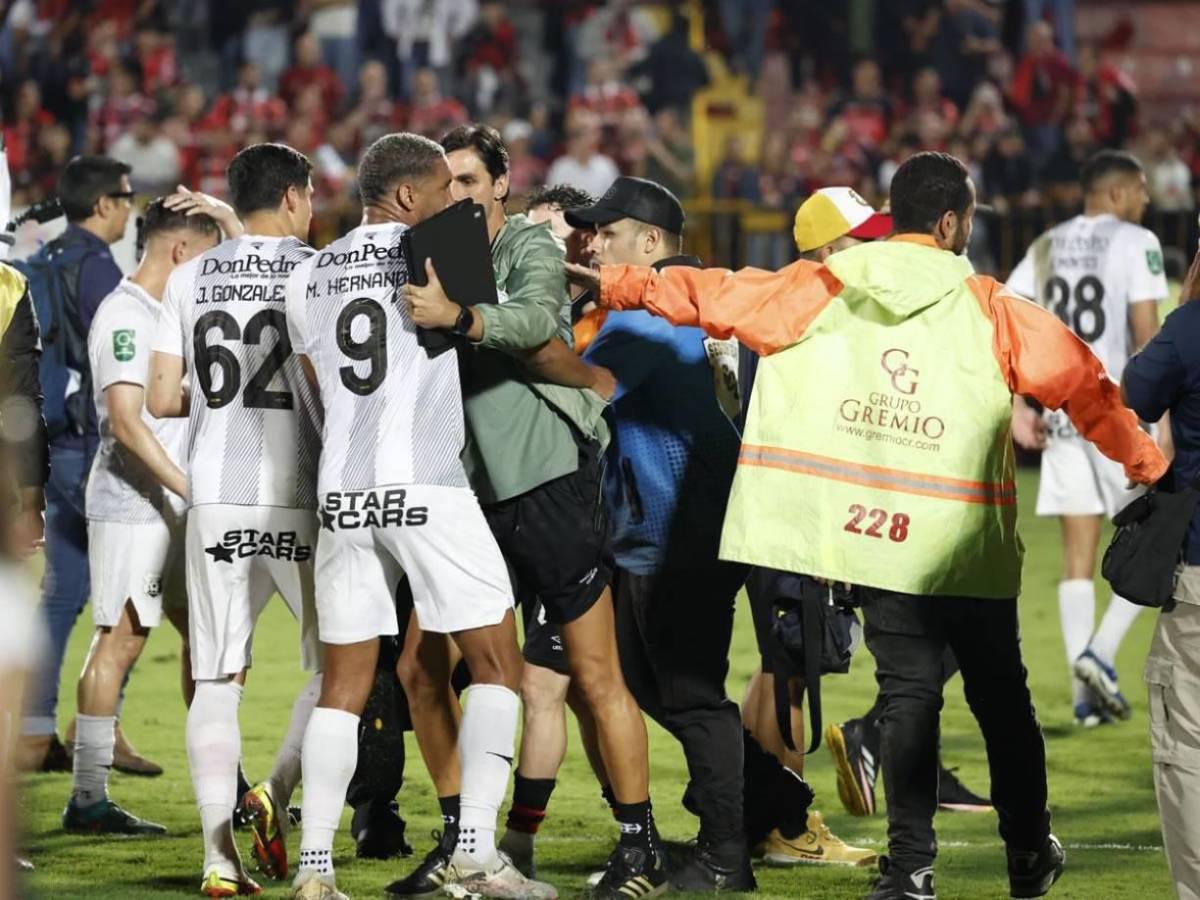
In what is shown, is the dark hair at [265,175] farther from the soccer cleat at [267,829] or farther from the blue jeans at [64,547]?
Result: the blue jeans at [64,547]

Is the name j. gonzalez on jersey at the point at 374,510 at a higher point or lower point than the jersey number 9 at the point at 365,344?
lower

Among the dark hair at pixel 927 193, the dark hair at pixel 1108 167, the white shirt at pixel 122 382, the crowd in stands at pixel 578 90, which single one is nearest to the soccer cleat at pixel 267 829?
the white shirt at pixel 122 382

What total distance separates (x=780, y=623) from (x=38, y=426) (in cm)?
231

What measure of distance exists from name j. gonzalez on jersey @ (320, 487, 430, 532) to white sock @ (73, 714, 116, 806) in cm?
176

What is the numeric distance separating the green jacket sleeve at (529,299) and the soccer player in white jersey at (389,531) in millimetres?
211

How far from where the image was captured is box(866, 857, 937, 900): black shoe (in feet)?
16.9

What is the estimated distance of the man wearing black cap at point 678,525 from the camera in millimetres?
5570

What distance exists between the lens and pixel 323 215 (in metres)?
18.0

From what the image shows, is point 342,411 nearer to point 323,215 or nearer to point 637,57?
point 323,215

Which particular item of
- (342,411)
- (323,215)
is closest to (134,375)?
(342,411)

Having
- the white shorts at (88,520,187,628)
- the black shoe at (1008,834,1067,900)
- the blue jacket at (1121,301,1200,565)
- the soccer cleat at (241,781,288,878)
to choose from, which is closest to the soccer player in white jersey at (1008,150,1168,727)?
the black shoe at (1008,834,1067,900)

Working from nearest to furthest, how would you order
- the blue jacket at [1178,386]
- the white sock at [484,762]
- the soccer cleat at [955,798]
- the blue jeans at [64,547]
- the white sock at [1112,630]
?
the blue jacket at [1178,386], the white sock at [484,762], the soccer cleat at [955,798], the blue jeans at [64,547], the white sock at [1112,630]

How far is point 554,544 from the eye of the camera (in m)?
5.36

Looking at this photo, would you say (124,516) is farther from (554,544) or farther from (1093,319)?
(1093,319)
